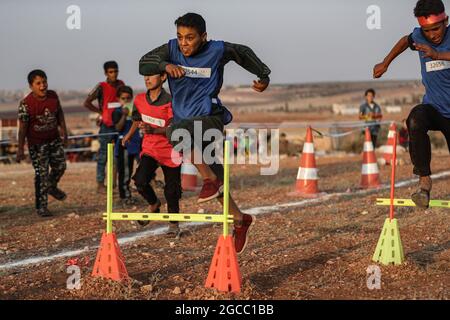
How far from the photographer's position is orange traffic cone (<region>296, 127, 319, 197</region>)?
1300 centimetres

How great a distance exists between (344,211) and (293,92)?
4275 inches

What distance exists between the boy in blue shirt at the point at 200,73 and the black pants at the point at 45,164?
14.5 feet

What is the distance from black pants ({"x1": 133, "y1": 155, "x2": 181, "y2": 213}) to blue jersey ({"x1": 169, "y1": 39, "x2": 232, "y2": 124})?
85.8 inches

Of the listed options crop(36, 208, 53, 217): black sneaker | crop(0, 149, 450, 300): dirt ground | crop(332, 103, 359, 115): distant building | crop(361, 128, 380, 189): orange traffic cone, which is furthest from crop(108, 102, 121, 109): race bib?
crop(332, 103, 359, 115): distant building

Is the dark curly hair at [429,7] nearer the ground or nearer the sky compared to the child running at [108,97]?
nearer the sky

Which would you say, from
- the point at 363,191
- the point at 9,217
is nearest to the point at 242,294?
the point at 9,217

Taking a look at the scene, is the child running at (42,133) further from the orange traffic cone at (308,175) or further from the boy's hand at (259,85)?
the boy's hand at (259,85)

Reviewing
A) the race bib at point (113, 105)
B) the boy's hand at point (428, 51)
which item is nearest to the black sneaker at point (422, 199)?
the boy's hand at point (428, 51)

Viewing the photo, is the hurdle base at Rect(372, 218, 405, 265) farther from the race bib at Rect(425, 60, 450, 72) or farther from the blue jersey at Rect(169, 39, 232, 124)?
the blue jersey at Rect(169, 39, 232, 124)

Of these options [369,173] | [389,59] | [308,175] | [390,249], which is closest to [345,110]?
[369,173]

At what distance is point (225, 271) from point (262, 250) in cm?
206

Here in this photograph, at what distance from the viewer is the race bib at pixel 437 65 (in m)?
6.92

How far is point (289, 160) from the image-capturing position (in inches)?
883

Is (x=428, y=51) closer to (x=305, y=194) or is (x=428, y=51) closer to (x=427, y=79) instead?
(x=427, y=79)
